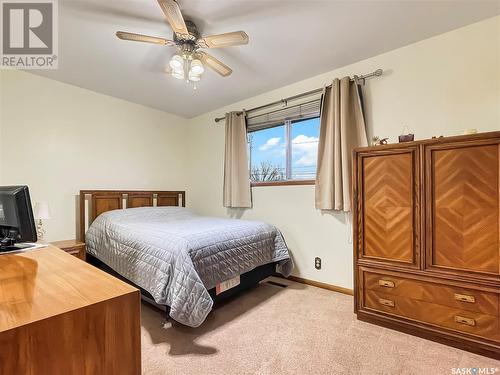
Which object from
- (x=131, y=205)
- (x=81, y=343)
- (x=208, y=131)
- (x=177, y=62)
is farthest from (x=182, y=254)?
(x=208, y=131)

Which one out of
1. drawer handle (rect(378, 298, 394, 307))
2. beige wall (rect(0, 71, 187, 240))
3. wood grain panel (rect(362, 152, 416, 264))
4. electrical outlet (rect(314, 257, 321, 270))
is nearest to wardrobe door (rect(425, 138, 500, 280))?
wood grain panel (rect(362, 152, 416, 264))

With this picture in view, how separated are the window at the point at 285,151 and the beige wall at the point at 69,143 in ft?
5.25

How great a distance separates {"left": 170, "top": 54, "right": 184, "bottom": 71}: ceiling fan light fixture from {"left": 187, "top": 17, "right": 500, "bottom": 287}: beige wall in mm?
1516

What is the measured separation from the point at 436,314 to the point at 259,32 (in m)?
2.59

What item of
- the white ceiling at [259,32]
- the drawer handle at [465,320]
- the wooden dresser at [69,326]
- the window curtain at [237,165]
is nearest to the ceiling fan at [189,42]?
the white ceiling at [259,32]

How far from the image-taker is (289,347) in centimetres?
177

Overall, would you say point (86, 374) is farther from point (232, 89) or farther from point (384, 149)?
point (232, 89)

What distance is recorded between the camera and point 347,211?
260 cm

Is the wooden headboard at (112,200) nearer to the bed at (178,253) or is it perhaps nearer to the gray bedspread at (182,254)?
the bed at (178,253)

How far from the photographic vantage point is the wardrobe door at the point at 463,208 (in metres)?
1.63

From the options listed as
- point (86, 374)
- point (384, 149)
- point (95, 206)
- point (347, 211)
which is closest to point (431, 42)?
point (384, 149)

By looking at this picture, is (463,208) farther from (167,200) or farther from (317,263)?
(167,200)

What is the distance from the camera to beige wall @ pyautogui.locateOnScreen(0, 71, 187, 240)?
2713 millimetres

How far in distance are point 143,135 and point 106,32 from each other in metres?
1.84
